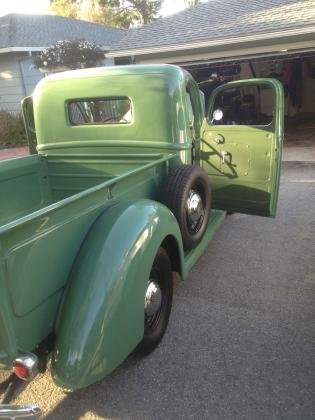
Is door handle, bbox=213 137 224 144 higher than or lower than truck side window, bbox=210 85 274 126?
higher

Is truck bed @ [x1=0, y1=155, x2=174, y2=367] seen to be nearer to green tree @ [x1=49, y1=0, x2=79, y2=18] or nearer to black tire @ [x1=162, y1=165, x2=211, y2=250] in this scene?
black tire @ [x1=162, y1=165, x2=211, y2=250]

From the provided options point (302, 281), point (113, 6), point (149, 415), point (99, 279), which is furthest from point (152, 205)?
point (113, 6)

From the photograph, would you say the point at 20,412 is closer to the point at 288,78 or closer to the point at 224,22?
the point at 224,22

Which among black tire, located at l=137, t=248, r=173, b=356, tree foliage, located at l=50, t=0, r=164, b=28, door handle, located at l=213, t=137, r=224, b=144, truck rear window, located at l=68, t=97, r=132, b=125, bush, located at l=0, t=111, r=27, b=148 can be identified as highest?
tree foliage, located at l=50, t=0, r=164, b=28

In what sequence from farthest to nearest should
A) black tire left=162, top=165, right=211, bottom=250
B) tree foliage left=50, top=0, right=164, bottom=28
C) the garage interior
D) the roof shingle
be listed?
1. tree foliage left=50, top=0, right=164, bottom=28
2. the garage interior
3. the roof shingle
4. black tire left=162, top=165, right=211, bottom=250

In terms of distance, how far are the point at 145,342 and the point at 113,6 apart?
3370 cm

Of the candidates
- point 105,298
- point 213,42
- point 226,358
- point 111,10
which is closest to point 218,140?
point 226,358

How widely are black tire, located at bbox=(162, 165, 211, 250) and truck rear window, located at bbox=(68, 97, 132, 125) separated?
2.98 ft

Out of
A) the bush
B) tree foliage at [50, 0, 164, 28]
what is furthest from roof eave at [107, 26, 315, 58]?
tree foliage at [50, 0, 164, 28]

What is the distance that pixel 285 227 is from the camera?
4.90 metres

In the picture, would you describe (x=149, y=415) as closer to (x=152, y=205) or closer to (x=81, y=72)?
(x=152, y=205)

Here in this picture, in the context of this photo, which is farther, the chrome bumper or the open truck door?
the open truck door

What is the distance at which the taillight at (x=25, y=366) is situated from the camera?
171cm

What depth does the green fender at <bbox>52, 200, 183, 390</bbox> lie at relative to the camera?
6.33 ft
